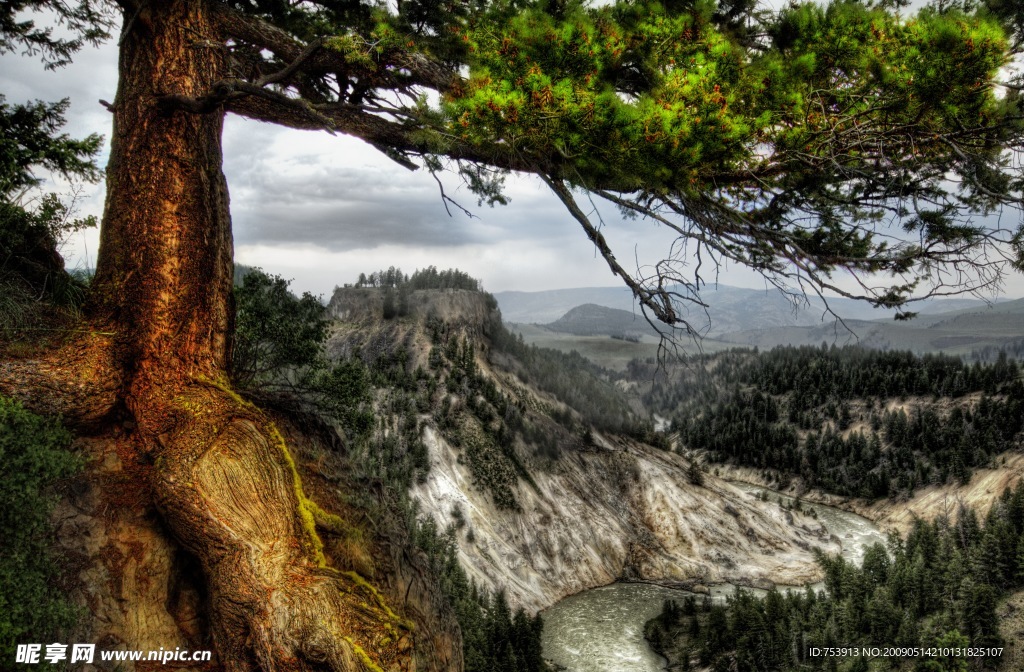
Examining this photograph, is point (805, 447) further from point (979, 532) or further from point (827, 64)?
point (827, 64)

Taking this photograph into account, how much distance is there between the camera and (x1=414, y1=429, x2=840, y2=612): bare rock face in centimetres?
4203

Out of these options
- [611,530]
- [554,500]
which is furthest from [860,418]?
[554,500]

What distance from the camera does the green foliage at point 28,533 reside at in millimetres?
4980

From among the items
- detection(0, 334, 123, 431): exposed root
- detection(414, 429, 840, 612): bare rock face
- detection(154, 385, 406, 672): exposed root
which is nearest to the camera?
detection(154, 385, 406, 672): exposed root

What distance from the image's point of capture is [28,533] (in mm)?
5309

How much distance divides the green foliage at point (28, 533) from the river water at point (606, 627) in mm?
34355

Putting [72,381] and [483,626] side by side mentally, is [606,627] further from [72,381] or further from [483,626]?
[72,381]

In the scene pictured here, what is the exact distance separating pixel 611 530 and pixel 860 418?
66217 millimetres

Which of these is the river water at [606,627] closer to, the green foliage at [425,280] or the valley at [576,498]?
the valley at [576,498]

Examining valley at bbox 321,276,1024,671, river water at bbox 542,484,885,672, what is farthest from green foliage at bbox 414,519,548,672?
river water at bbox 542,484,885,672

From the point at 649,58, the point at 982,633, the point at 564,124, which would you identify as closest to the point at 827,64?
the point at 649,58

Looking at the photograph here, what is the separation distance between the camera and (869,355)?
4336 inches

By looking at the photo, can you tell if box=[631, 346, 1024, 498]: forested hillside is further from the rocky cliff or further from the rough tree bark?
the rough tree bark

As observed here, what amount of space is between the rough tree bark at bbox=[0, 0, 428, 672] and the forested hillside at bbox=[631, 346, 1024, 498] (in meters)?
80.9
